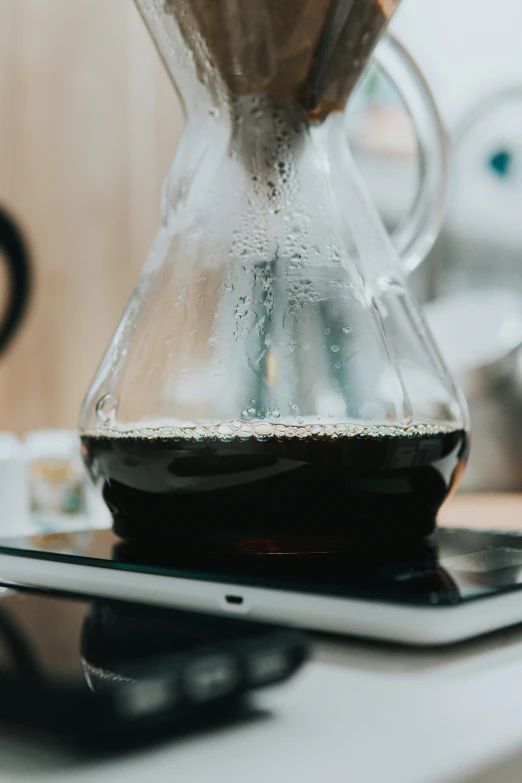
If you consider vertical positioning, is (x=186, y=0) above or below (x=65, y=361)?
above

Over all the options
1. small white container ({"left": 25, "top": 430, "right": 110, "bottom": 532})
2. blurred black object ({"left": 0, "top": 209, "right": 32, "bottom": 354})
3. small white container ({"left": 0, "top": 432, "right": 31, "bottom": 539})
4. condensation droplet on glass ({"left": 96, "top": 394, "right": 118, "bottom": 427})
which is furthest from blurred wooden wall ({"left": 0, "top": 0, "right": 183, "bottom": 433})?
condensation droplet on glass ({"left": 96, "top": 394, "right": 118, "bottom": 427})

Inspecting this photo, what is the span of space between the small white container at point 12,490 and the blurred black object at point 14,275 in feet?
2.08

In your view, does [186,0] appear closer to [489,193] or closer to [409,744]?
[409,744]

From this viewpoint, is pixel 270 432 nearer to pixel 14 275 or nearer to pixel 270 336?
pixel 270 336

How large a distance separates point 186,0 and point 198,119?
61mm

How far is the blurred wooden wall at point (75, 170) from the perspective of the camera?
155 centimetres

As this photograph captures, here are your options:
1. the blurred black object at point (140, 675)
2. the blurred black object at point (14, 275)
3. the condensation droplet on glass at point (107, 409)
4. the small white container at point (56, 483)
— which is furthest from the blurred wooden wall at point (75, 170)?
the blurred black object at point (140, 675)

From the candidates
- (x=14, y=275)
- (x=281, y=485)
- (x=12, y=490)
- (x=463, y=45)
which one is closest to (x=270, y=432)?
(x=281, y=485)

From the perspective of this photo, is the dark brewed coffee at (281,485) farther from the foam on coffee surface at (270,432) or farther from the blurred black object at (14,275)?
the blurred black object at (14,275)

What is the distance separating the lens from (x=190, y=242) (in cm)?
44

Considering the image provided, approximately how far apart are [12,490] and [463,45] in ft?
2.62

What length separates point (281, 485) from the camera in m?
0.37

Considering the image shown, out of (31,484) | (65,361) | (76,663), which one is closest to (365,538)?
(76,663)

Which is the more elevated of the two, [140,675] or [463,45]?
[463,45]
